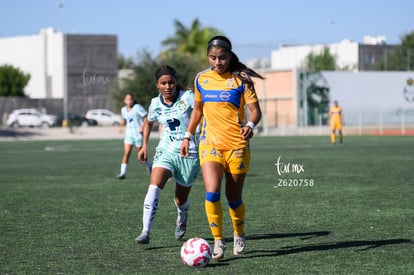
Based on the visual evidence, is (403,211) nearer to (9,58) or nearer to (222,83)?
(222,83)

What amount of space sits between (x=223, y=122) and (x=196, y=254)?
136 cm

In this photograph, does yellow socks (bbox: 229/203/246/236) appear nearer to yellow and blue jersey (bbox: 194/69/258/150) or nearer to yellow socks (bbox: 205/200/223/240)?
yellow socks (bbox: 205/200/223/240)

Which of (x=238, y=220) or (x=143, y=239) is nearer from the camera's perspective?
(x=238, y=220)

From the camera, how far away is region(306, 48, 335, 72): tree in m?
93.4

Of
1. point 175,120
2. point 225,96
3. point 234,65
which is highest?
point 234,65

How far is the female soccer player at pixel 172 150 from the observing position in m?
9.63

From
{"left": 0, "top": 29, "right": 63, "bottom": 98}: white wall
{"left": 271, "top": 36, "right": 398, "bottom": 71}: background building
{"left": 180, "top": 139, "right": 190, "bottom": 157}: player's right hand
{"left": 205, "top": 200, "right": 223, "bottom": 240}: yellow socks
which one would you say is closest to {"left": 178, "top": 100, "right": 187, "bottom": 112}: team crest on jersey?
{"left": 180, "top": 139, "right": 190, "bottom": 157}: player's right hand

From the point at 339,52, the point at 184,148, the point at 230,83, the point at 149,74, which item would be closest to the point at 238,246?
the point at 184,148

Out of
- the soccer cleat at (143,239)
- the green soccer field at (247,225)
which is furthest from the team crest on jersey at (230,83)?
the soccer cleat at (143,239)

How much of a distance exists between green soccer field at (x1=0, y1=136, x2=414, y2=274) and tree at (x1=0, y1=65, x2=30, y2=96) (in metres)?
65.2

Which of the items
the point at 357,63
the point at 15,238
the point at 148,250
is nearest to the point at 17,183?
the point at 15,238

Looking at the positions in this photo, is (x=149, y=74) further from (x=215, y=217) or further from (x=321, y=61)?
(x=215, y=217)

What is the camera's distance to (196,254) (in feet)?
26.5

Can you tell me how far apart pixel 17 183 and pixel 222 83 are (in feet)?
40.7
